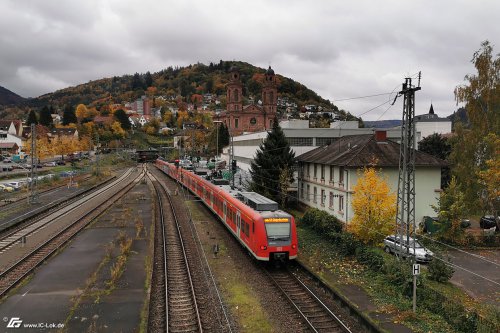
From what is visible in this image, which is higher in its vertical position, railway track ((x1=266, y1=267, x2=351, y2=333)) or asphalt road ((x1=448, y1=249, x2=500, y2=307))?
railway track ((x1=266, y1=267, x2=351, y2=333))

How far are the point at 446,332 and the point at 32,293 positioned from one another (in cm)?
1544

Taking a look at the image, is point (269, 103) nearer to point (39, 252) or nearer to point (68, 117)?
point (68, 117)

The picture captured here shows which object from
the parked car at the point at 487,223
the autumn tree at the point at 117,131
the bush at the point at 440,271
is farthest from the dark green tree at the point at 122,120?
the bush at the point at 440,271

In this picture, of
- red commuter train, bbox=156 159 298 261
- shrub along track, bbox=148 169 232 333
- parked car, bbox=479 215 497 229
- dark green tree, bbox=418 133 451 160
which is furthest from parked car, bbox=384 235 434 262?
dark green tree, bbox=418 133 451 160

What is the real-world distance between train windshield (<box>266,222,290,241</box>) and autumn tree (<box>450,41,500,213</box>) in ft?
59.9

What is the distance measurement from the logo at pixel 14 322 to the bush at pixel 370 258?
15069 millimetres

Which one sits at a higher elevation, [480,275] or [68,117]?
[68,117]

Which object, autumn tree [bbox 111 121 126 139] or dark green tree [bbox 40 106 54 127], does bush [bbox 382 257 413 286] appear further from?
dark green tree [bbox 40 106 54 127]

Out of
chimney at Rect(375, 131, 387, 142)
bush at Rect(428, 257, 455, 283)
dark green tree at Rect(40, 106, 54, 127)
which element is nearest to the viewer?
bush at Rect(428, 257, 455, 283)

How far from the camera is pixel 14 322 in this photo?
44.1 ft

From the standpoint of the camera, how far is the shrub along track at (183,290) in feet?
46.2

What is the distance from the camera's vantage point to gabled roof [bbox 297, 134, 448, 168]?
1265 inches

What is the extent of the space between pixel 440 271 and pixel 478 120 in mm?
18828

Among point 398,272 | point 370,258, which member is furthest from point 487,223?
point 398,272
